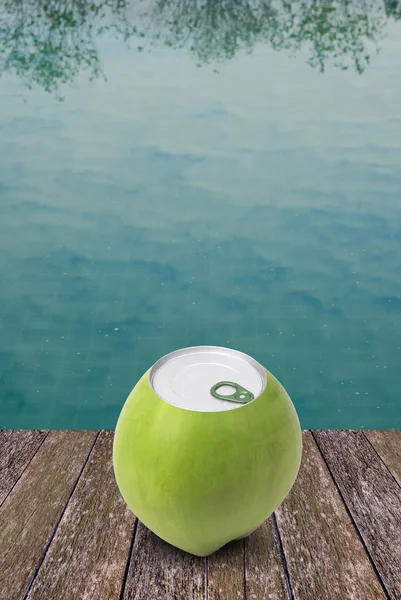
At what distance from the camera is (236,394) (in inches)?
45.8

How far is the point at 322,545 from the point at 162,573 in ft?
1.13

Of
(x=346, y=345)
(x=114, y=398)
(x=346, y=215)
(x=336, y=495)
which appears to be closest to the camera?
(x=336, y=495)

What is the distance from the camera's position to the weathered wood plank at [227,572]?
1188mm

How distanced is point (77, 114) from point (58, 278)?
2.52 metres

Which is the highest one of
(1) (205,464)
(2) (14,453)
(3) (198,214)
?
(1) (205,464)

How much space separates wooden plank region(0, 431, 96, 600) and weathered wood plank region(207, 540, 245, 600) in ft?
1.19

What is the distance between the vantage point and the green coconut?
110 centimetres

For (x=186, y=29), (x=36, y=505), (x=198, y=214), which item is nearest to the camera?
(x=36, y=505)

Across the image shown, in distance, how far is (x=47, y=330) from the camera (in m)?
3.01

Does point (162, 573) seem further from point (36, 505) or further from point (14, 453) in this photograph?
point (14, 453)

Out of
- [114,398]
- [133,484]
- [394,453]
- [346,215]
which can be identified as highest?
[133,484]

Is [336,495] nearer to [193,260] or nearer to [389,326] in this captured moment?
[389,326]

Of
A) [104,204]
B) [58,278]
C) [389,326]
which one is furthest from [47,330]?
[389,326]

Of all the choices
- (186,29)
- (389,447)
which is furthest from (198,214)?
(186,29)
